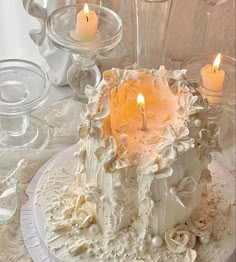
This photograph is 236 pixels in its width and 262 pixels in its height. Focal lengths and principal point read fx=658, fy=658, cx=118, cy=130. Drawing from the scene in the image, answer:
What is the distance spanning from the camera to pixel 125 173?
0.71 meters

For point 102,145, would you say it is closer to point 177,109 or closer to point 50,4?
point 177,109

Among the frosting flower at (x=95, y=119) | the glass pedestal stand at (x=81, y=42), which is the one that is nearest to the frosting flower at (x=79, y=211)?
the frosting flower at (x=95, y=119)

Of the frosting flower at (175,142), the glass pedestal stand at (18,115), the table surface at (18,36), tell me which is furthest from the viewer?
the table surface at (18,36)

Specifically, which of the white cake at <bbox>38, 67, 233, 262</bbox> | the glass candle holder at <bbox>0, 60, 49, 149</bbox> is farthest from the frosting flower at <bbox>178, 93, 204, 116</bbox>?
the glass candle holder at <bbox>0, 60, 49, 149</bbox>

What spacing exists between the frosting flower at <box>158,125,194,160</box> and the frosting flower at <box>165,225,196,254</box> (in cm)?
12

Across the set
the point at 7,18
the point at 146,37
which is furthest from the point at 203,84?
the point at 7,18

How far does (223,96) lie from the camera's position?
93 centimetres

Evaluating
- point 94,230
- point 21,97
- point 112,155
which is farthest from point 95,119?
point 21,97

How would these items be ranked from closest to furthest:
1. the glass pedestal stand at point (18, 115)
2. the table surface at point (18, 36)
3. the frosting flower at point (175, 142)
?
1. the frosting flower at point (175, 142)
2. the glass pedestal stand at point (18, 115)
3. the table surface at point (18, 36)

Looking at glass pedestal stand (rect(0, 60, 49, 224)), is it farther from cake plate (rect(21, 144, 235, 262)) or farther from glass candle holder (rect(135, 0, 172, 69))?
glass candle holder (rect(135, 0, 172, 69))

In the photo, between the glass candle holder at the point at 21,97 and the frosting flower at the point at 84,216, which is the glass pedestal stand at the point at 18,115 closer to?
the glass candle holder at the point at 21,97

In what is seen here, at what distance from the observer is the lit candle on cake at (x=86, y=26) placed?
91cm

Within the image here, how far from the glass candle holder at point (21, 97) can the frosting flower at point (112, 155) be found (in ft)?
0.75

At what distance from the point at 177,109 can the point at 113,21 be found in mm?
268
